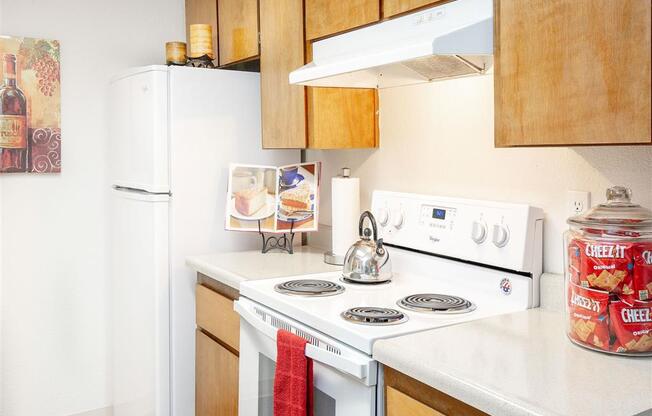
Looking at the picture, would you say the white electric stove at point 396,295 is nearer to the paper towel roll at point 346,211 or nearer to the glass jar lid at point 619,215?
the paper towel roll at point 346,211

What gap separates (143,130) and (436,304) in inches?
58.6

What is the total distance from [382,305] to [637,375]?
0.71 meters

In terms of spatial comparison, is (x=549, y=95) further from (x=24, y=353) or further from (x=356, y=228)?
(x=24, y=353)

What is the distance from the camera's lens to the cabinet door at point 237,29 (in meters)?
2.61

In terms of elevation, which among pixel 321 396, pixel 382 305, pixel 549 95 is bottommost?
pixel 321 396

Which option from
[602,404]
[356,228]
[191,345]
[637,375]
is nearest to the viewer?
[602,404]

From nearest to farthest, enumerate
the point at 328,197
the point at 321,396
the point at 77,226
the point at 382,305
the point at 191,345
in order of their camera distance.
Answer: the point at 321,396 → the point at 382,305 → the point at 191,345 → the point at 328,197 → the point at 77,226

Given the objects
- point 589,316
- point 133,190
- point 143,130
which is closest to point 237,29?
point 143,130

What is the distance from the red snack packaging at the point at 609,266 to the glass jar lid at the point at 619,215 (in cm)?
6

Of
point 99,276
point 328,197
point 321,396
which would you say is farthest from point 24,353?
point 321,396

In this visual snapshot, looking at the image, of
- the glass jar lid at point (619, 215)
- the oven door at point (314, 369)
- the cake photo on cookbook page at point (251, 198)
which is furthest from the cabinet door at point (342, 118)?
the glass jar lid at point (619, 215)

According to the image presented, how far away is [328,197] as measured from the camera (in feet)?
9.25

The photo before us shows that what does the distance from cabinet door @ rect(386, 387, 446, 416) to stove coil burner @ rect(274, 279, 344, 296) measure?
0.49 meters

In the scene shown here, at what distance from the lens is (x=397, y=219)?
7.19ft
